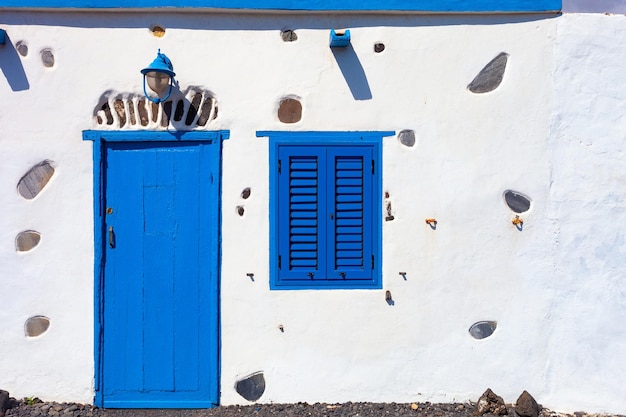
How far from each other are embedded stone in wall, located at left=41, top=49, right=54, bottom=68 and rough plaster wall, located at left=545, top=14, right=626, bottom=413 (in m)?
3.60

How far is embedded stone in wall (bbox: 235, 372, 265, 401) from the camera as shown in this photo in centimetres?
414

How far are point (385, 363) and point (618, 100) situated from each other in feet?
8.23

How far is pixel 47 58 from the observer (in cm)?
413

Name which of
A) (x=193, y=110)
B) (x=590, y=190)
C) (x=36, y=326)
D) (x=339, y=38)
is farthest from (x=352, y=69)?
(x=36, y=326)

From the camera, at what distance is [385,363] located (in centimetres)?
416

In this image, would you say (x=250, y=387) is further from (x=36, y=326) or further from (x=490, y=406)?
(x=490, y=406)

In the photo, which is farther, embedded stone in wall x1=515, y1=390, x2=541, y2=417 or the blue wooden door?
the blue wooden door

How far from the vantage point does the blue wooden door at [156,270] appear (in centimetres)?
414

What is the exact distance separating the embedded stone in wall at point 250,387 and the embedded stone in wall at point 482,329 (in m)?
1.54

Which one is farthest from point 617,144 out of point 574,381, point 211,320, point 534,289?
point 211,320

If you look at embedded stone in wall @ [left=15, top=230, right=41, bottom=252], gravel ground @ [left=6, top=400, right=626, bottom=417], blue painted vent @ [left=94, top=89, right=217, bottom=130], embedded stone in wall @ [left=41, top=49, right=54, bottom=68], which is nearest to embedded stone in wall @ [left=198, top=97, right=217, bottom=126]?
blue painted vent @ [left=94, top=89, right=217, bottom=130]

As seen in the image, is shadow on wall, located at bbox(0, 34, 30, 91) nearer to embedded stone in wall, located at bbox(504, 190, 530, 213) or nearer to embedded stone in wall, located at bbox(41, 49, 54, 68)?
embedded stone in wall, located at bbox(41, 49, 54, 68)

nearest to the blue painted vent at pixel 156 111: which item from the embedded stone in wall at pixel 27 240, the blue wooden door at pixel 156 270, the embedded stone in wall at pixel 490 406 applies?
the blue wooden door at pixel 156 270

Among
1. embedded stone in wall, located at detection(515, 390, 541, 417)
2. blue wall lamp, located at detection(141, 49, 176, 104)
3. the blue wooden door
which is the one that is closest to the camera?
blue wall lamp, located at detection(141, 49, 176, 104)
